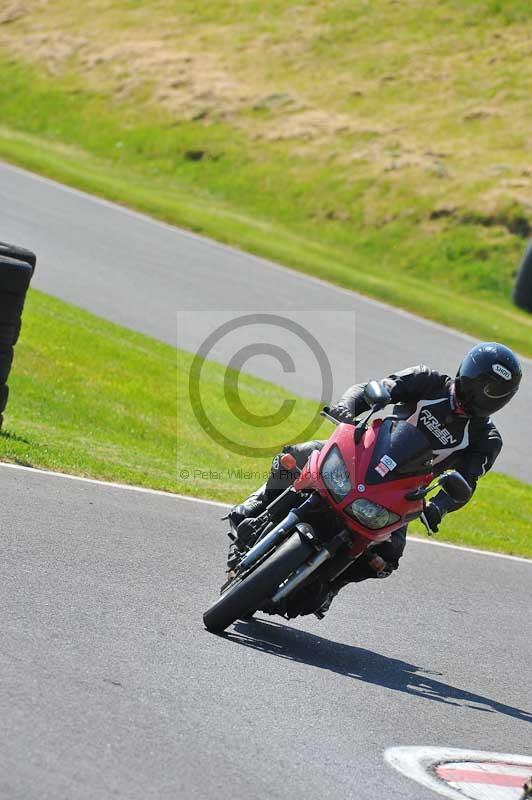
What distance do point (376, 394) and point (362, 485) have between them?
1.65 ft

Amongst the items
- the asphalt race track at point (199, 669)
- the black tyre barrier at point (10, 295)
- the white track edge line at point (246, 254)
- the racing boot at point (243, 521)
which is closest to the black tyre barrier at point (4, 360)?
the black tyre barrier at point (10, 295)

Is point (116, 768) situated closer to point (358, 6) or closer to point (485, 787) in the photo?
point (485, 787)

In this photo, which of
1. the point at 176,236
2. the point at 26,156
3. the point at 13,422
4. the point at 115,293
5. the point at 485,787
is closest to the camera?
the point at 485,787

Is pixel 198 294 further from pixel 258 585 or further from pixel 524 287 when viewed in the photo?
pixel 258 585

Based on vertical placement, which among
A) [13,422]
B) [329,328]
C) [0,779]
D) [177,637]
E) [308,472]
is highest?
[0,779]

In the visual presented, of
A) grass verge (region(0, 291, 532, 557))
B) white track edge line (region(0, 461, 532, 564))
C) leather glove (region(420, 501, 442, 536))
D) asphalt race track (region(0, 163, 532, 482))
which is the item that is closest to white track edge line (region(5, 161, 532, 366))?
asphalt race track (region(0, 163, 532, 482))

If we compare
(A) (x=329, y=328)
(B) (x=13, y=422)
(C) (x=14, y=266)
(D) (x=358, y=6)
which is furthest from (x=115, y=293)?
(D) (x=358, y=6)

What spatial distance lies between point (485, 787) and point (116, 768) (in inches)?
64.4

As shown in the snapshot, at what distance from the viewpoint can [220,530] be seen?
31.1 ft

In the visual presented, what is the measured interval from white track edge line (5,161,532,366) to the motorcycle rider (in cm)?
1457

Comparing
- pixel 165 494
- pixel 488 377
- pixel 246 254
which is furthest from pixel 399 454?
pixel 246 254

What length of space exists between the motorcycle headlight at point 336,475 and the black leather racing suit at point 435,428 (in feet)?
0.90

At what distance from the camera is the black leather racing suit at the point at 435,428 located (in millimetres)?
7046

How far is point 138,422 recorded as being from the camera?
13.0 metres
